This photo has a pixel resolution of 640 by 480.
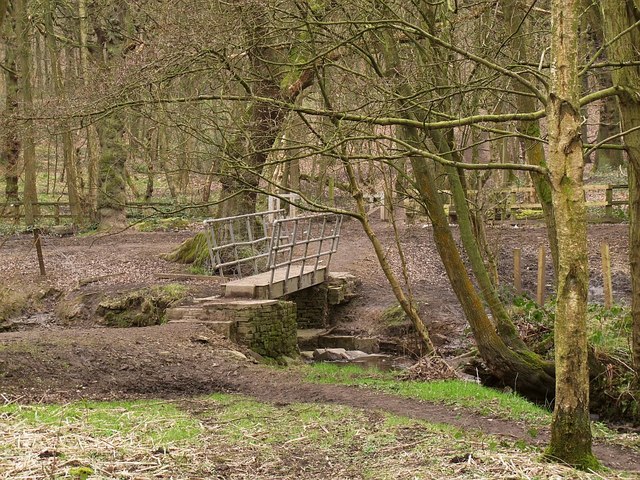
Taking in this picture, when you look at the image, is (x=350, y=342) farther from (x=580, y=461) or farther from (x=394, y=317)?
(x=580, y=461)

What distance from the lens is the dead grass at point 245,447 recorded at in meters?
6.18

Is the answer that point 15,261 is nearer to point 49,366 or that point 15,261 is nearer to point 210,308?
point 210,308

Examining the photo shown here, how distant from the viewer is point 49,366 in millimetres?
10711

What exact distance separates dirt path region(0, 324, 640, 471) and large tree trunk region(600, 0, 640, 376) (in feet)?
8.11

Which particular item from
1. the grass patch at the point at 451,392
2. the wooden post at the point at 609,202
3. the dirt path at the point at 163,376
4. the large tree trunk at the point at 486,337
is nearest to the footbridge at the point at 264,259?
the dirt path at the point at 163,376

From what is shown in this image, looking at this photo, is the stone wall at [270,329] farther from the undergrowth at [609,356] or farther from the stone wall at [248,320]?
the undergrowth at [609,356]

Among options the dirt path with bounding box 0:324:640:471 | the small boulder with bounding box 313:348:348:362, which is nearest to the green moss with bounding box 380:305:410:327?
the small boulder with bounding box 313:348:348:362

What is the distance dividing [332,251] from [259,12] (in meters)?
9.68

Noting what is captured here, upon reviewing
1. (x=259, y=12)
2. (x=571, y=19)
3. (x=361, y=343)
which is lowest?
(x=361, y=343)

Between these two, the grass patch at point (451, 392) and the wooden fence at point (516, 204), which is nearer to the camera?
the grass patch at point (451, 392)

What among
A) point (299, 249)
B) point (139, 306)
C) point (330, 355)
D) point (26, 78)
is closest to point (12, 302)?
point (139, 306)

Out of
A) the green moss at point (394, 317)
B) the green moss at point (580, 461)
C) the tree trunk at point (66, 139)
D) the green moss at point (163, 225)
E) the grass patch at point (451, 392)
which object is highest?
the tree trunk at point (66, 139)

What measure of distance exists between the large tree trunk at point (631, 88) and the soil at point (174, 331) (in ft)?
7.87

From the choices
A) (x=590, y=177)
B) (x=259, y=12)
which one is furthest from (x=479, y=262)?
(x=590, y=177)
